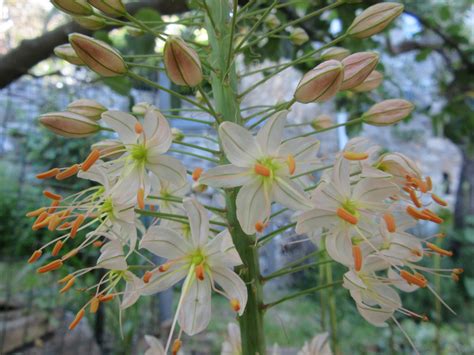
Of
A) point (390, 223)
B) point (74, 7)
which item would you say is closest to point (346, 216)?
point (390, 223)

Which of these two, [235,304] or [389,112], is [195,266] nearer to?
[235,304]

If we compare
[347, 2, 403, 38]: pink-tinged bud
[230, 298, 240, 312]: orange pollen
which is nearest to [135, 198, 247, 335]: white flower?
[230, 298, 240, 312]: orange pollen

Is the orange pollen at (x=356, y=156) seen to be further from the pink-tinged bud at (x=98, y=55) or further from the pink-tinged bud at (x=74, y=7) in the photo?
the pink-tinged bud at (x=74, y=7)

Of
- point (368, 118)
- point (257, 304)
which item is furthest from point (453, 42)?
point (257, 304)

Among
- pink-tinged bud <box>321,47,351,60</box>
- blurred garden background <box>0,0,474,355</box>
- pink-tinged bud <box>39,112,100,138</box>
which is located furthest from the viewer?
blurred garden background <box>0,0,474,355</box>

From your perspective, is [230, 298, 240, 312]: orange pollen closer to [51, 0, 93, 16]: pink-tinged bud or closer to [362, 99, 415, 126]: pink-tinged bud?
[362, 99, 415, 126]: pink-tinged bud

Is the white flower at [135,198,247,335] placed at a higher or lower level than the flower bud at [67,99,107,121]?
lower

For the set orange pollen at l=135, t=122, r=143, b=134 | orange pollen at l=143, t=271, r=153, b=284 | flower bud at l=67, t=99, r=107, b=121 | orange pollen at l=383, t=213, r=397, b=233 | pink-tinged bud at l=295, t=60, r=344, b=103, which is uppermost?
flower bud at l=67, t=99, r=107, b=121
